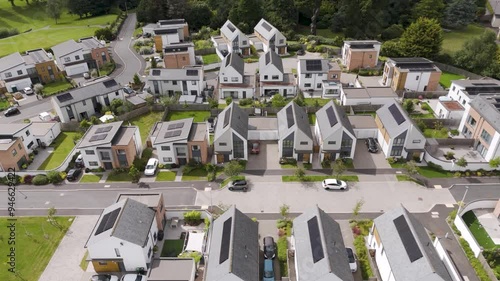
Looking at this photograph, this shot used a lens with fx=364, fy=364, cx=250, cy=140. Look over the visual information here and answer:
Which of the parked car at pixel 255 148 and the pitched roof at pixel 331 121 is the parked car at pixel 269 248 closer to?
the parked car at pixel 255 148

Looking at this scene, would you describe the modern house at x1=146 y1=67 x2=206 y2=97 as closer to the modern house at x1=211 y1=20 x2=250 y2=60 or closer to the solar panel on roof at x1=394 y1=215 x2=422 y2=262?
the modern house at x1=211 y1=20 x2=250 y2=60

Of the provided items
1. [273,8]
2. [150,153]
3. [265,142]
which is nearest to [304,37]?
[273,8]

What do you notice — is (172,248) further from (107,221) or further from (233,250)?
(233,250)

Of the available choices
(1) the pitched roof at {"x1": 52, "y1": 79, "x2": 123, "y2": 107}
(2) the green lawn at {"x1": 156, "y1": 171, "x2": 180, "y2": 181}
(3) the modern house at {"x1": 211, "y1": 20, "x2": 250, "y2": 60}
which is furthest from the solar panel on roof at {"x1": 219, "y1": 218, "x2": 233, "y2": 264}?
(3) the modern house at {"x1": 211, "y1": 20, "x2": 250, "y2": 60}

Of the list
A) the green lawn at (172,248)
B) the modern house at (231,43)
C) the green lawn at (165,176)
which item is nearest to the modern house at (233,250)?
the green lawn at (172,248)

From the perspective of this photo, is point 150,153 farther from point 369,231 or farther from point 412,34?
point 412,34

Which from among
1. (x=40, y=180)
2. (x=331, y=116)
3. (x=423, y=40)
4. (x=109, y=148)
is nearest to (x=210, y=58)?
(x=331, y=116)
